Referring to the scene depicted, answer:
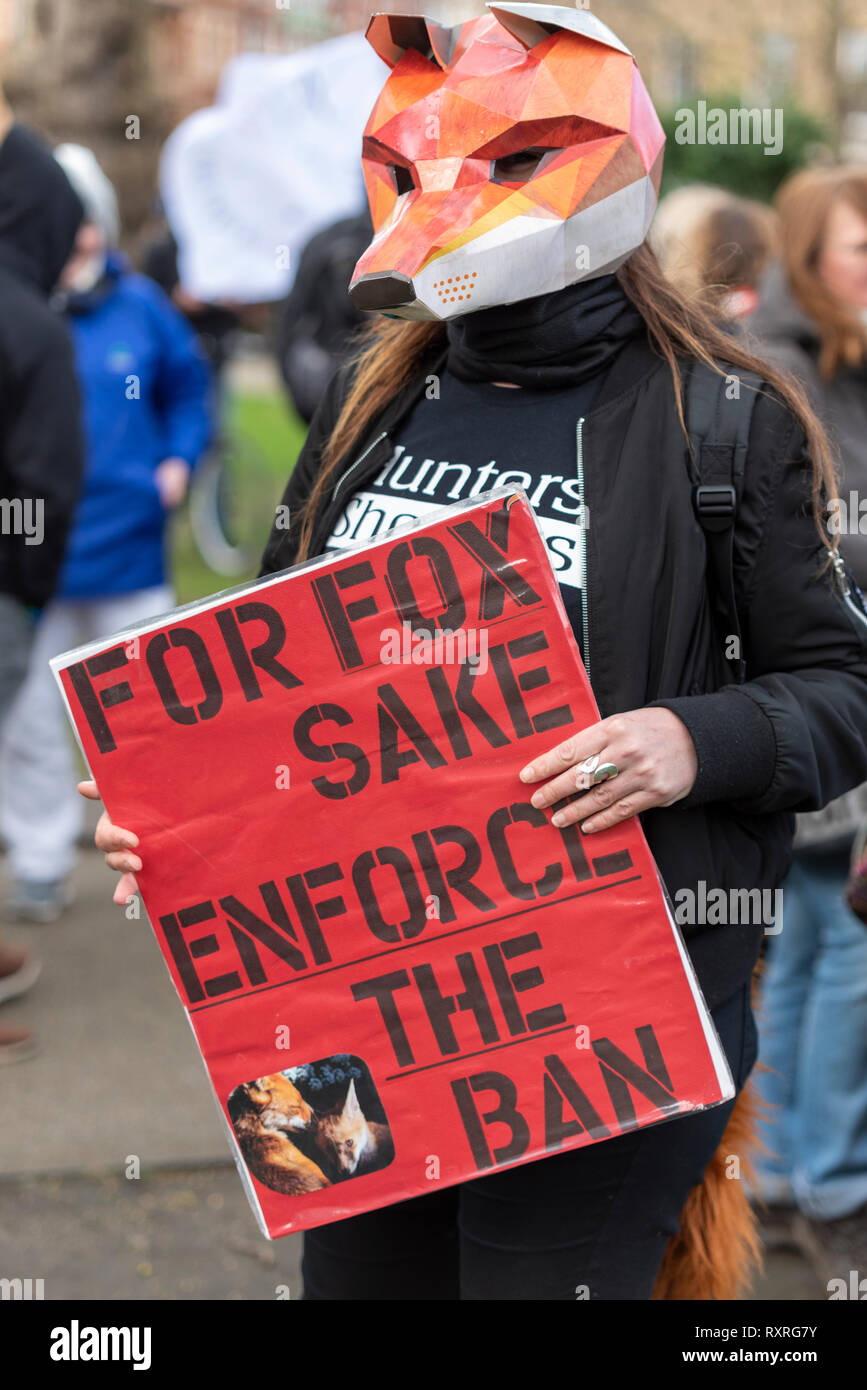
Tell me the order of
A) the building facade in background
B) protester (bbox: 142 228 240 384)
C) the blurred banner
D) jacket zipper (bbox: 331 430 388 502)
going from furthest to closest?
the building facade in background < protester (bbox: 142 228 240 384) < the blurred banner < jacket zipper (bbox: 331 430 388 502)

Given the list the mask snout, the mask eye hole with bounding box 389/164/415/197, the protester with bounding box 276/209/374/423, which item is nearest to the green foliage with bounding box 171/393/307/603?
the protester with bounding box 276/209/374/423

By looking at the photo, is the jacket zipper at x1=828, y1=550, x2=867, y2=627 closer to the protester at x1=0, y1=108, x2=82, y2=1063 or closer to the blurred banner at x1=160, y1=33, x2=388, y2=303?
the protester at x1=0, y1=108, x2=82, y2=1063

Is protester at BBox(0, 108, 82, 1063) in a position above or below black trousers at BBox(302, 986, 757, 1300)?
above

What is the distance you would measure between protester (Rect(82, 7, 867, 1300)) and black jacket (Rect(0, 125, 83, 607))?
213cm

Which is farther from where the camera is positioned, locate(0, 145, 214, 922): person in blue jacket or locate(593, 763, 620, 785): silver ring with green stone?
locate(0, 145, 214, 922): person in blue jacket

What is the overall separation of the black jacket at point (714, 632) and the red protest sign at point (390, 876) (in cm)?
11

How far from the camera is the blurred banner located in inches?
277

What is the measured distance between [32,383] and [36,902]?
1.89m

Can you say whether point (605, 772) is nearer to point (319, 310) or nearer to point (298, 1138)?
point (298, 1138)

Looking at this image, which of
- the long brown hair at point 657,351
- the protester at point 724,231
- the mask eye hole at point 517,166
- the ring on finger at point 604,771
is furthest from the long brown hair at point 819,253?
the ring on finger at point 604,771

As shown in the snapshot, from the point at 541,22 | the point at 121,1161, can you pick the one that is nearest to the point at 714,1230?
the point at 541,22

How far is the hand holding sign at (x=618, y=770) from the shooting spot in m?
1.82

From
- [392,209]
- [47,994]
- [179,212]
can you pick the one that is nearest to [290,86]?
[179,212]

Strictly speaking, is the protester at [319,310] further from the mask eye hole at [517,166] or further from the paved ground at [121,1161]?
the mask eye hole at [517,166]
